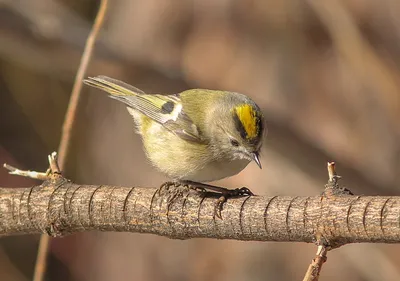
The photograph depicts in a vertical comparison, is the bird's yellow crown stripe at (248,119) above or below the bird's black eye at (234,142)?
above

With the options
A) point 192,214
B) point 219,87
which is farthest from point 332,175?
point 219,87

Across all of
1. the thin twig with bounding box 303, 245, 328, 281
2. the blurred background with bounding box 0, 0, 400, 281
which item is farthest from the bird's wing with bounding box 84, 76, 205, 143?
the thin twig with bounding box 303, 245, 328, 281

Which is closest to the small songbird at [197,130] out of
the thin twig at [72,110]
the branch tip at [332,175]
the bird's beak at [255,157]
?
the bird's beak at [255,157]

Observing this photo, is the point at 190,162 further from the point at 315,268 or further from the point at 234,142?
the point at 315,268

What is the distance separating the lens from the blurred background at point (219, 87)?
4199mm

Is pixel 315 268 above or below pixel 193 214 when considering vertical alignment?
below

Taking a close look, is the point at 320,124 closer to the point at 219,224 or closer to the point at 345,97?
the point at 345,97

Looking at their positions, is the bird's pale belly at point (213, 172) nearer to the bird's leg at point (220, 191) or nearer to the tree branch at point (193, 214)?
the bird's leg at point (220, 191)

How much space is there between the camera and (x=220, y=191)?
2.42 metres

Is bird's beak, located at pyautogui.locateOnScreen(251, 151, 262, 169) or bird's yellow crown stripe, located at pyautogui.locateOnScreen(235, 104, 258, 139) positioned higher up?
bird's yellow crown stripe, located at pyautogui.locateOnScreen(235, 104, 258, 139)

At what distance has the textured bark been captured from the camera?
6.19 feet

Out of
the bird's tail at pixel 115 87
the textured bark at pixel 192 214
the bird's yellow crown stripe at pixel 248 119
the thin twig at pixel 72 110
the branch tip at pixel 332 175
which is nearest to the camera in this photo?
the textured bark at pixel 192 214

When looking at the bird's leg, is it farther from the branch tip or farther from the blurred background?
the blurred background

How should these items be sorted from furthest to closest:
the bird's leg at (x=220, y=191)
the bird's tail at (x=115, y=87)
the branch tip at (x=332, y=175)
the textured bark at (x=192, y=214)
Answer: the bird's tail at (x=115, y=87)
the bird's leg at (x=220, y=191)
the branch tip at (x=332, y=175)
the textured bark at (x=192, y=214)
